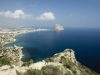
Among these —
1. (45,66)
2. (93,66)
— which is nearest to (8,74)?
(45,66)

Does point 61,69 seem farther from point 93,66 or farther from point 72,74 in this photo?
point 93,66

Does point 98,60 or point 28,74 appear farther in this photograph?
point 98,60

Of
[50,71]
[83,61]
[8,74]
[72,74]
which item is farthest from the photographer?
[83,61]

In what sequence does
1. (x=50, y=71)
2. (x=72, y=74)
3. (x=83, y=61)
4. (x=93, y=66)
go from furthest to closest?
(x=83, y=61) → (x=93, y=66) → (x=72, y=74) → (x=50, y=71)

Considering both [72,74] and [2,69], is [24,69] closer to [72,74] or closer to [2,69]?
[2,69]

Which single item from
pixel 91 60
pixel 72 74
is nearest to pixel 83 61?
pixel 91 60

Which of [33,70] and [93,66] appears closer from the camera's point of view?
[33,70]

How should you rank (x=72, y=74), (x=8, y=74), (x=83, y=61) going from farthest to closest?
(x=83, y=61) < (x=72, y=74) < (x=8, y=74)

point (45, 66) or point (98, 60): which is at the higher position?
point (45, 66)

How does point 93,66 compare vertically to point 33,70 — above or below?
below
